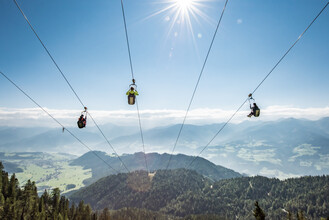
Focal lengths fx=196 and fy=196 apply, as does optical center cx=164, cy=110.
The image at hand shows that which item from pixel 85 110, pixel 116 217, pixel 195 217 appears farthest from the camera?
pixel 195 217

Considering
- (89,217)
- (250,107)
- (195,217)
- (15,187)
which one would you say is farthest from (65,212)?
(195,217)

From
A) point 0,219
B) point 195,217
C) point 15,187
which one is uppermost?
point 15,187

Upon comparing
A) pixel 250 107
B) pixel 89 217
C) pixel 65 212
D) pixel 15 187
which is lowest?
pixel 89 217

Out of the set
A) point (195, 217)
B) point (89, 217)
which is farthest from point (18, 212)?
point (195, 217)

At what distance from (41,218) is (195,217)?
6124 inches

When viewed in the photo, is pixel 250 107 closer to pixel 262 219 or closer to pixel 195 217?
pixel 262 219

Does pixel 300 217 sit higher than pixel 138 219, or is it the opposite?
pixel 300 217

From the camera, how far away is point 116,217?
605 ft

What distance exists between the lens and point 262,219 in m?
25.0

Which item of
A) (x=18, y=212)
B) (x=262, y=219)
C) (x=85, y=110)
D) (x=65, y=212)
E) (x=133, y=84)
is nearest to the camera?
(x=133, y=84)

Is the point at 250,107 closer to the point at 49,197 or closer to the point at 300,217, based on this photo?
the point at 300,217

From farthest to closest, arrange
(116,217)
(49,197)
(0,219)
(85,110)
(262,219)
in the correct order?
(116,217), (49,197), (0,219), (262,219), (85,110)

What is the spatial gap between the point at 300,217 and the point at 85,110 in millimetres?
44920

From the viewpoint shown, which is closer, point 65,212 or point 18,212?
point 18,212
